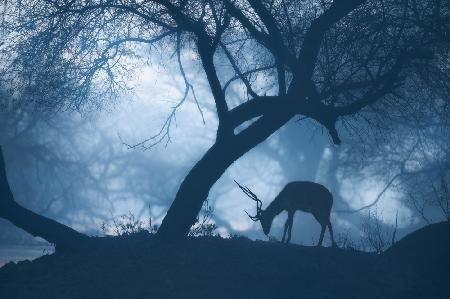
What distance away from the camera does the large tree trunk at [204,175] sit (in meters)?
8.98

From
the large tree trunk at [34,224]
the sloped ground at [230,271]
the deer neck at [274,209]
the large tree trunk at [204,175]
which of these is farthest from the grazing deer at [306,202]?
the large tree trunk at [34,224]

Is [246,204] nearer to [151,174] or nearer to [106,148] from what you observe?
[151,174]

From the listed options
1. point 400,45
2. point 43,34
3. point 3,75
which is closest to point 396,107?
point 400,45

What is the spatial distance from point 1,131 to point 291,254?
28.3 metres

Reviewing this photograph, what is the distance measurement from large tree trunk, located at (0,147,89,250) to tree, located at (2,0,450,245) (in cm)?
155

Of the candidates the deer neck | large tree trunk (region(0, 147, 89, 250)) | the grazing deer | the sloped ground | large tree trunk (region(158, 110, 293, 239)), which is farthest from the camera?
the deer neck

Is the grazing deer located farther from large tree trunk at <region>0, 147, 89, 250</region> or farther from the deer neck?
large tree trunk at <region>0, 147, 89, 250</region>

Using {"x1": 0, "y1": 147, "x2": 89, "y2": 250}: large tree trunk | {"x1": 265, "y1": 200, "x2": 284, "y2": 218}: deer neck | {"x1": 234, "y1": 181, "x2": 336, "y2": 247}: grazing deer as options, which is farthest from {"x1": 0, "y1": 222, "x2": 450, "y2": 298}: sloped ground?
{"x1": 265, "y1": 200, "x2": 284, "y2": 218}: deer neck

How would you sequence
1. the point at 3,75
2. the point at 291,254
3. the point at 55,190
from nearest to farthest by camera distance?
the point at 291,254 < the point at 3,75 < the point at 55,190

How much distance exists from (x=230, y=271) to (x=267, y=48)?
175 inches

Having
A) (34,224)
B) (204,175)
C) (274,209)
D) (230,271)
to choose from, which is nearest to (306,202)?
(274,209)

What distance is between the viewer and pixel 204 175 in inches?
360

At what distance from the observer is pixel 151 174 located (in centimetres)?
4019

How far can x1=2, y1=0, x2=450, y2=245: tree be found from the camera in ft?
29.2
